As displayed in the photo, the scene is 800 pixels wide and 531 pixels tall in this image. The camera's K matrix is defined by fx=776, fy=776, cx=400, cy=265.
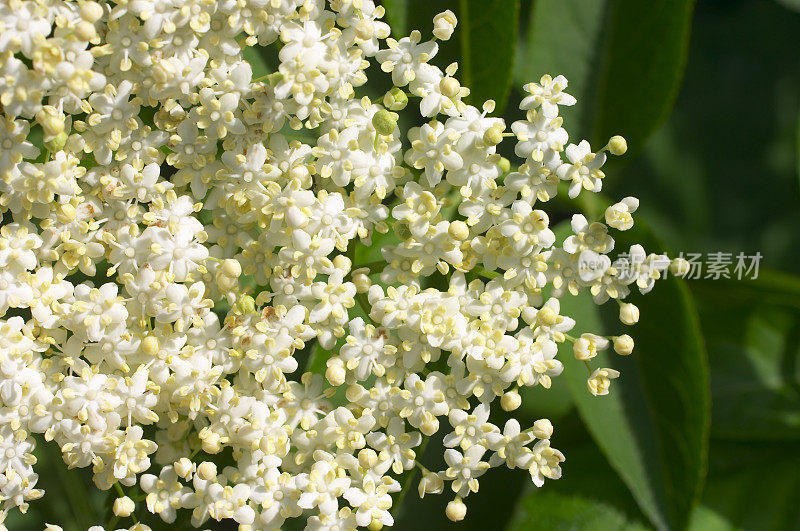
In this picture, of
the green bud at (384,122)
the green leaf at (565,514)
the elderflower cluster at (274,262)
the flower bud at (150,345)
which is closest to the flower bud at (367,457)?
the elderflower cluster at (274,262)

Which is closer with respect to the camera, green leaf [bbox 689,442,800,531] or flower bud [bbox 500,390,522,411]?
flower bud [bbox 500,390,522,411]

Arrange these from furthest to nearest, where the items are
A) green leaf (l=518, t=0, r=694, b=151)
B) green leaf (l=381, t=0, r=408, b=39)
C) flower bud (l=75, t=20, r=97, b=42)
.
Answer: green leaf (l=518, t=0, r=694, b=151) < green leaf (l=381, t=0, r=408, b=39) < flower bud (l=75, t=20, r=97, b=42)

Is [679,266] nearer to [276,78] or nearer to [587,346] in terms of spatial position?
[587,346]

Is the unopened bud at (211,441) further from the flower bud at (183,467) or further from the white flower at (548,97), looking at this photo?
the white flower at (548,97)

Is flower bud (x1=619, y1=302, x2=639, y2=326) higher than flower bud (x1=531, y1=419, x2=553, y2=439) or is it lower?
higher

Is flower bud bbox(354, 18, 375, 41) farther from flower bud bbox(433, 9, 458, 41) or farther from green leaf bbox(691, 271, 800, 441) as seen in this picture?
green leaf bbox(691, 271, 800, 441)

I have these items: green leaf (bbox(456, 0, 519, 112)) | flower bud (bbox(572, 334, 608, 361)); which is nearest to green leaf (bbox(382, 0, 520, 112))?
green leaf (bbox(456, 0, 519, 112))

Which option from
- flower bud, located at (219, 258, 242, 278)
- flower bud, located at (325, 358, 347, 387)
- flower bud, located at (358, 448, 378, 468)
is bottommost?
flower bud, located at (358, 448, 378, 468)
